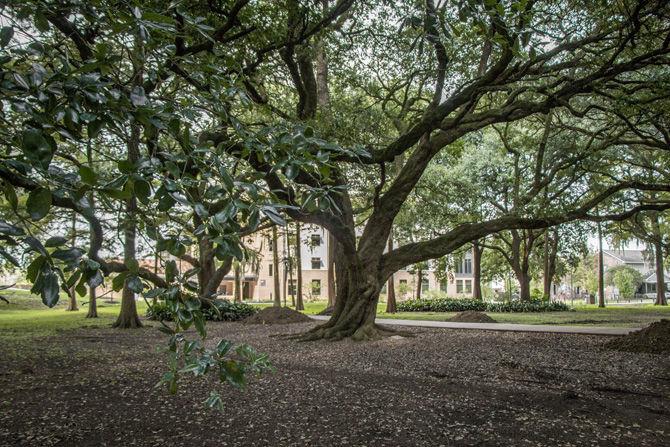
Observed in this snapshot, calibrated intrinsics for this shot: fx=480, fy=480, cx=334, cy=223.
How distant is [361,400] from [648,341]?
650cm

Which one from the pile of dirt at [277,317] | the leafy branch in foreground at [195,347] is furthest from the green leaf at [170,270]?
the pile of dirt at [277,317]

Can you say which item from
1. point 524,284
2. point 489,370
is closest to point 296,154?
point 489,370

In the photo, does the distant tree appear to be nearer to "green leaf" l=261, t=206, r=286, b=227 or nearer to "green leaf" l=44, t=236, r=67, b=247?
"green leaf" l=261, t=206, r=286, b=227

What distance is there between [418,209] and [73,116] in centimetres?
1809

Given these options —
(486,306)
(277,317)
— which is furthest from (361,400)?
(486,306)

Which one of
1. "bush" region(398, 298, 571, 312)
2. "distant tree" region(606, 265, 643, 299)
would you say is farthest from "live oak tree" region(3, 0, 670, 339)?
"distant tree" region(606, 265, 643, 299)

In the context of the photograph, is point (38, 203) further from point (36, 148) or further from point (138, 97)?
point (138, 97)

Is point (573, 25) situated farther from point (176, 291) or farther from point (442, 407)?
point (176, 291)

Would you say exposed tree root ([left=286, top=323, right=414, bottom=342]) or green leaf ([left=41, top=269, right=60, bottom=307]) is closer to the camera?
green leaf ([left=41, top=269, right=60, bottom=307])

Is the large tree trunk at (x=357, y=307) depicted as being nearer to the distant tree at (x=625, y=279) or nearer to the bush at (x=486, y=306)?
the bush at (x=486, y=306)

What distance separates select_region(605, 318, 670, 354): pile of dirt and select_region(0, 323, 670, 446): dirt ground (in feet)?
1.22

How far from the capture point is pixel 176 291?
1.51 meters

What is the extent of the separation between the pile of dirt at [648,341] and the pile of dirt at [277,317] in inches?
382

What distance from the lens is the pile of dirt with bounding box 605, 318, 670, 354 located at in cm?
871
